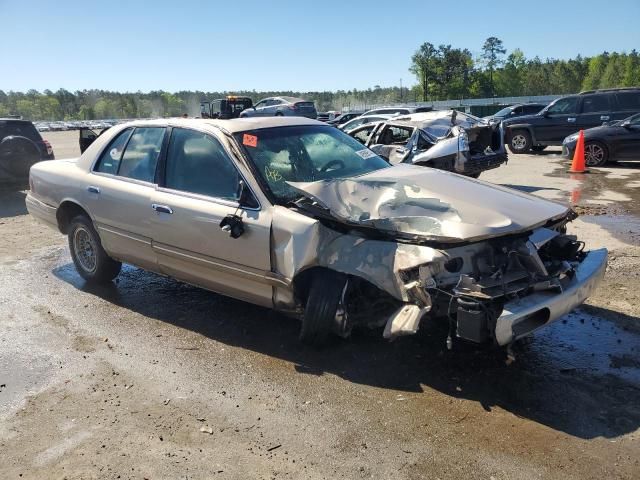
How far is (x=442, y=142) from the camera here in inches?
371

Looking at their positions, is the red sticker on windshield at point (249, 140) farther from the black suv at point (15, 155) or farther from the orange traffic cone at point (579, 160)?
the orange traffic cone at point (579, 160)

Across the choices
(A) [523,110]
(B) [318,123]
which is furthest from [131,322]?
(A) [523,110]

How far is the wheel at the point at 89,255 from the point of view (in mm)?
5363

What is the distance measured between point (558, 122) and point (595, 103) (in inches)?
41.7

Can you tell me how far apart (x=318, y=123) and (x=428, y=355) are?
2.34 meters

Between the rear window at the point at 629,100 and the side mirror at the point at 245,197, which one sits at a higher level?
the rear window at the point at 629,100

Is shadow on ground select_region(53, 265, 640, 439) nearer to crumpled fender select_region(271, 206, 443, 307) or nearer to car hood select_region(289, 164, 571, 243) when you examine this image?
crumpled fender select_region(271, 206, 443, 307)

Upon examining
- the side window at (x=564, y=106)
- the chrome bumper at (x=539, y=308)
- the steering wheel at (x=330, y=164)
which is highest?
Answer: the side window at (x=564, y=106)

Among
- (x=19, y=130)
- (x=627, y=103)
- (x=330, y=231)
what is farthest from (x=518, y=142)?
(x=330, y=231)

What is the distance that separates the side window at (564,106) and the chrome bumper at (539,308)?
13.4 meters

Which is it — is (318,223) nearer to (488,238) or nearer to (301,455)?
(488,238)

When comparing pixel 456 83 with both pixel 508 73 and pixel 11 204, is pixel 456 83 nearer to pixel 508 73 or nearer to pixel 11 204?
pixel 508 73

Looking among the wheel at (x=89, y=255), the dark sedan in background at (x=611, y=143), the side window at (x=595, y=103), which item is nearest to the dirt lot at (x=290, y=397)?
the wheel at (x=89, y=255)

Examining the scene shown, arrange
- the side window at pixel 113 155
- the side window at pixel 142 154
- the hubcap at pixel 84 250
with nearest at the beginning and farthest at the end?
the side window at pixel 142 154
the side window at pixel 113 155
the hubcap at pixel 84 250
